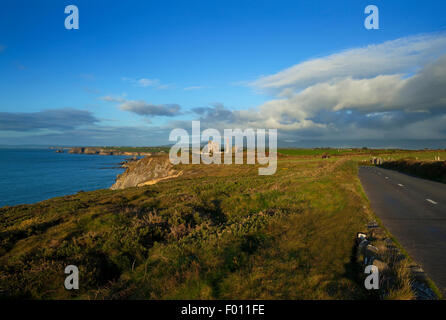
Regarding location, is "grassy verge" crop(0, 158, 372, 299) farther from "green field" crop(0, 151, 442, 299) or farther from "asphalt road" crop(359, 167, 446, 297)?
"asphalt road" crop(359, 167, 446, 297)

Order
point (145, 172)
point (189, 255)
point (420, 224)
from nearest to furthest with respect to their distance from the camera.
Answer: point (189, 255)
point (420, 224)
point (145, 172)

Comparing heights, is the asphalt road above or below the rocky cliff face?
above

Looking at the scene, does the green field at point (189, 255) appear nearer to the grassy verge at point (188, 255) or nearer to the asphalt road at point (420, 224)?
the grassy verge at point (188, 255)

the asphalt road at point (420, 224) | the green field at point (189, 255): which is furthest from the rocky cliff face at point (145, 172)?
the asphalt road at point (420, 224)

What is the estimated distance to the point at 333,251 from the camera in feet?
20.8

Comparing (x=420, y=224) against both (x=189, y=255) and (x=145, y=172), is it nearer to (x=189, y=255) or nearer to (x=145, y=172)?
(x=189, y=255)

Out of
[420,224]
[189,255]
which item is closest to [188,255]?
[189,255]

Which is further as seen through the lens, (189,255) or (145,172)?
(145,172)

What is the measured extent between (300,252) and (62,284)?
21.8 ft

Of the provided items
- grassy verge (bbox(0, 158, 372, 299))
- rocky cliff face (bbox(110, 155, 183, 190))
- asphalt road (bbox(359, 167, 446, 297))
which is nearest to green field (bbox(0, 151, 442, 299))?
grassy verge (bbox(0, 158, 372, 299))

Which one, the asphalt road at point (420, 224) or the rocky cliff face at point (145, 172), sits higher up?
the asphalt road at point (420, 224)
